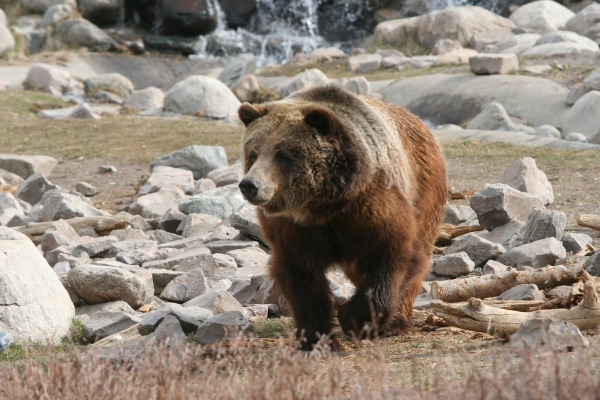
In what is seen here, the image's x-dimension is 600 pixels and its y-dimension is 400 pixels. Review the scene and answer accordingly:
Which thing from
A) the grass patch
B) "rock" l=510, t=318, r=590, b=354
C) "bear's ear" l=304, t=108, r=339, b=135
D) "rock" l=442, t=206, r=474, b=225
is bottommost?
the grass patch

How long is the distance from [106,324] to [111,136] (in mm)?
11073

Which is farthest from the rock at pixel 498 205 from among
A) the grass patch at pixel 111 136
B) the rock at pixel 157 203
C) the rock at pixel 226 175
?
the grass patch at pixel 111 136

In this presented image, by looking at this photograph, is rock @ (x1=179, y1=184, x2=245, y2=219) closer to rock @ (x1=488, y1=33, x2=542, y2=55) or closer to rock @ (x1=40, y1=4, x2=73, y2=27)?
rock @ (x1=488, y1=33, x2=542, y2=55)

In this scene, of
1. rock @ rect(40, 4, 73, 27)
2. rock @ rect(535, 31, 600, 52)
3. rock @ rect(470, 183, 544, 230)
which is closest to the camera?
rock @ rect(470, 183, 544, 230)

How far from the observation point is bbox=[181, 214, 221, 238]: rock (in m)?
8.29

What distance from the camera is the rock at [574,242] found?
6.15 meters

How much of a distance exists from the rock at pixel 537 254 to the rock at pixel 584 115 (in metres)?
9.58

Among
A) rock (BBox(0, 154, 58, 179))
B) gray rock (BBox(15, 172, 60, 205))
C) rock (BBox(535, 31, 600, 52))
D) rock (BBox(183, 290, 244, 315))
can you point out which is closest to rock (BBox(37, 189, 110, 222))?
gray rock (BBox(15, 172, 60, 205))

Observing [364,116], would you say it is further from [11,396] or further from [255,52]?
[255,52]

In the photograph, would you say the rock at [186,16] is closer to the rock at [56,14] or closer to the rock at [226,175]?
the rock at [56,14]

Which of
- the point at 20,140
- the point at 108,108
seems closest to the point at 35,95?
the point at 108,108

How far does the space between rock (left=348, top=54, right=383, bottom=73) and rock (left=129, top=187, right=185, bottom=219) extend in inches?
628

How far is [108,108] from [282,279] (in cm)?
1812

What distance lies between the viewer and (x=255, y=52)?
106 ft
